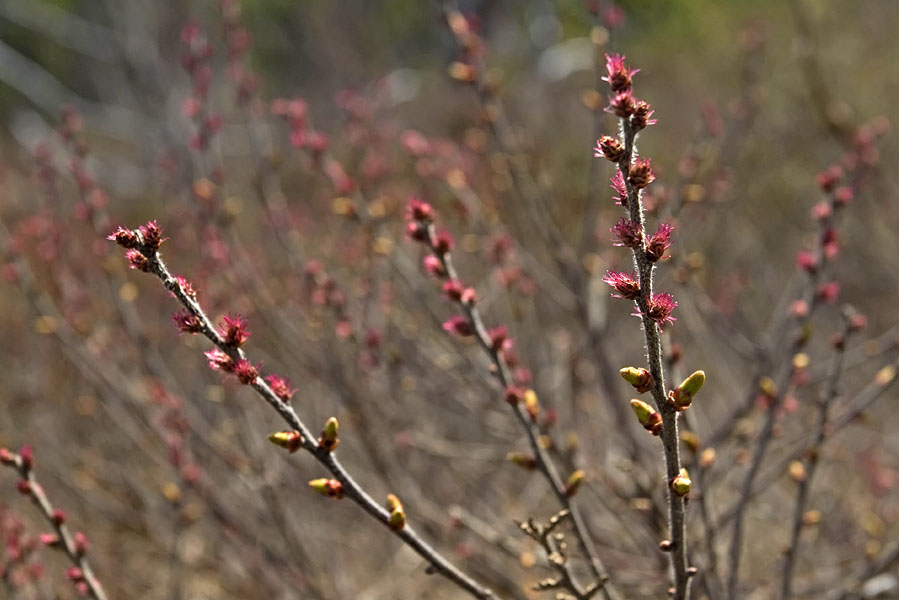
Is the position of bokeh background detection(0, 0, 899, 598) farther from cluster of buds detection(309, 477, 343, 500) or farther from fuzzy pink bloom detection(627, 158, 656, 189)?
fuzzy pink bloom detection(627, 158, 656, 189)

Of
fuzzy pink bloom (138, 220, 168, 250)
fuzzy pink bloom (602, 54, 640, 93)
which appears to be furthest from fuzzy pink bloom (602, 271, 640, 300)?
fuzzy pink bloom (138, 220, 168, 250)

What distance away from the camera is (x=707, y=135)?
424 cm

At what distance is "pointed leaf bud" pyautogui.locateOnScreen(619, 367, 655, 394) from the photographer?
129 cm

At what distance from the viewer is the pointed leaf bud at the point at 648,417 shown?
1.35 meters

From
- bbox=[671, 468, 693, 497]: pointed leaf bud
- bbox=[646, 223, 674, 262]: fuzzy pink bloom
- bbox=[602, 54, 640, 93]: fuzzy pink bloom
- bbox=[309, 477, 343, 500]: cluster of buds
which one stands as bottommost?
bbox=[309, 477, 343, 500]: cluster of buds

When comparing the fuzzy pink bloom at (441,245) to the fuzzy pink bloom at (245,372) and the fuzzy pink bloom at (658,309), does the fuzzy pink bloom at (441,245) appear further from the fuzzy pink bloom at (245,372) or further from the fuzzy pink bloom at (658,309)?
the fuzzy pink bloom at (658,309)

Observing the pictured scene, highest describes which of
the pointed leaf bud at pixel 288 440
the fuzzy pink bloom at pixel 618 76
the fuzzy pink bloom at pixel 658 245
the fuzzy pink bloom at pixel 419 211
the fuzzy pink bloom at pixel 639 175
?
the fuzzy pink bloom at pixel 419 211

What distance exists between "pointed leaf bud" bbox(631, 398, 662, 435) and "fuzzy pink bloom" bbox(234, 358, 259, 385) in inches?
24.8

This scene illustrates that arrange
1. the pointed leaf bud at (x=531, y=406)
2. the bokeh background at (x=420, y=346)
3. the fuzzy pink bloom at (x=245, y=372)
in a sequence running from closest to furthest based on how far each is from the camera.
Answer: the fuzzy pink bloom at (x=245, y=372), the pointed leaf bud at (x=531, y=406), the bokeh background at (x=420, y=346)

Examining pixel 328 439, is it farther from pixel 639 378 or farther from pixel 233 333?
pixel 639 378

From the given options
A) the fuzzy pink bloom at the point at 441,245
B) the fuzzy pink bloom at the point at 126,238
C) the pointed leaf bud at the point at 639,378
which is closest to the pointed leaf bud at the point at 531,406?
the fuzzy pink bloom at the point at 441,245

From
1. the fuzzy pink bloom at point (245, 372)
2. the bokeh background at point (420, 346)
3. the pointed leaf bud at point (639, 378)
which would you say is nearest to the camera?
the pointed leaf bud at point (639, 378)

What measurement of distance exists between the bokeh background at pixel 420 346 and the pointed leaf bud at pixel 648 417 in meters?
1.08

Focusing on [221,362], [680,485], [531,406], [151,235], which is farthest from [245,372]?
[531,406]
